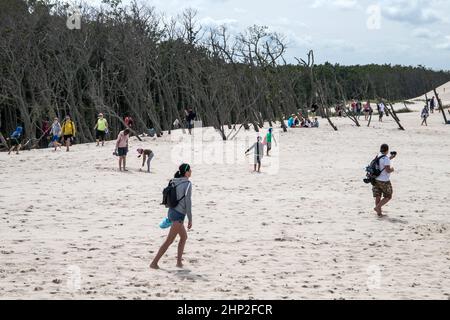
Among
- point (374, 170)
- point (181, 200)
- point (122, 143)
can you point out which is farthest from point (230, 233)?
point (122, 143)

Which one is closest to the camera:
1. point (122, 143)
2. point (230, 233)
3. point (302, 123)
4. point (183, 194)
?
point (183, 194)

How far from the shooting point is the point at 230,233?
13328mm

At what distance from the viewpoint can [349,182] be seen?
20.5 meters

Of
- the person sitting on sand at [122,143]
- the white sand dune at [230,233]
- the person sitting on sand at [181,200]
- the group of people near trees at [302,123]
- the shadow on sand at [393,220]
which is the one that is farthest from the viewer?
the group of people near trees at [302,123]

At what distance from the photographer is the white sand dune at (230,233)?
31.2 ft

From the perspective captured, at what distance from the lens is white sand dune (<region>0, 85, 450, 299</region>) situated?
9500mm

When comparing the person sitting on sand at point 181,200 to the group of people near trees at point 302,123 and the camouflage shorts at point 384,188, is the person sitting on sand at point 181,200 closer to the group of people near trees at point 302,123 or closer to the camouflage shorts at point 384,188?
the camouflage shorts at point 384,188

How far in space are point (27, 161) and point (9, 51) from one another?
847 inches

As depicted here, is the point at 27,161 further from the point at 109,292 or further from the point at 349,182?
the point at 109,292

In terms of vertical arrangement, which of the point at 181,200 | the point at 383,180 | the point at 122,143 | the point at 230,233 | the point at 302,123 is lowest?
the point at 230,233

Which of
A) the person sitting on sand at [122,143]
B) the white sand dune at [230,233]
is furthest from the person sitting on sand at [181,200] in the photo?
the person sitting on sand at [122,143]

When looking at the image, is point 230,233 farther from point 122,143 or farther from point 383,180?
point 122,143

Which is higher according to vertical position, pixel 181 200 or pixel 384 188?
pixel 181 200

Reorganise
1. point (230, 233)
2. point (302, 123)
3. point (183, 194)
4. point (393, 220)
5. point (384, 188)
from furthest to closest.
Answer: point (302, 123), point (384, 188), point (393, 220), point (230, 233), point (183, 194)
